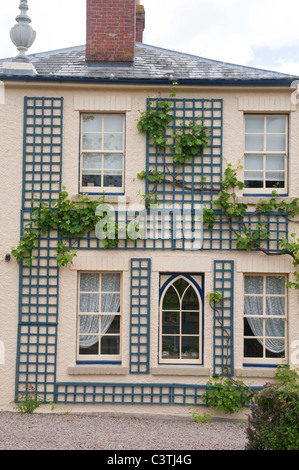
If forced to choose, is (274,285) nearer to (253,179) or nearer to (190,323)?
(190,323)

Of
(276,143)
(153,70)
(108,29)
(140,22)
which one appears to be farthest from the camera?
(140,22)

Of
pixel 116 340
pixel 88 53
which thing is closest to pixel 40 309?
pixel 116 340

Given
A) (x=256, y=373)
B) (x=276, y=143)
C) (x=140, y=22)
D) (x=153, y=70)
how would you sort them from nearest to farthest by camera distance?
(x=256, y=373)
(x=276, y=143)
(x=153, y=70)
(x=140, y=22)

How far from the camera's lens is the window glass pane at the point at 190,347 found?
1030 centimetres

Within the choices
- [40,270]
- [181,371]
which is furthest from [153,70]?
[181,371]

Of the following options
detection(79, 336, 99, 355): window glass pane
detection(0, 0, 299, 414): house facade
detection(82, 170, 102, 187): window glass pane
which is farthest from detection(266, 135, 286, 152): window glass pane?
detection(79, 336, 99, 355): window glass pane

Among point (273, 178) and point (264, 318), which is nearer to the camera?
point (264, 318)

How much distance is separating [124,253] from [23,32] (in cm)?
484

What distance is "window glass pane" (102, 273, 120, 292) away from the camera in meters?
10.4

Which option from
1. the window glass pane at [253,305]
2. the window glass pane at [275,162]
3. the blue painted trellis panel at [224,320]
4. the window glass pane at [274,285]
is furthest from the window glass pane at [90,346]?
the window glass pane at [275,162]

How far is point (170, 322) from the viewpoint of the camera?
10.4 meters

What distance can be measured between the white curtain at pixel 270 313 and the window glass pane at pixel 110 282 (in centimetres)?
243

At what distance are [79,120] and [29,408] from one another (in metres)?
5.37

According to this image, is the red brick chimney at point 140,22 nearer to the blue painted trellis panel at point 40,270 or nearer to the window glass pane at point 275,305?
the blue painted trellis panel at point 40,270
